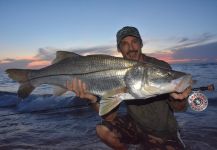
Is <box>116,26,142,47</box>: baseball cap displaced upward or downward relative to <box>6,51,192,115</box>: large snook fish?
upward

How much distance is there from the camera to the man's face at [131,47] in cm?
499

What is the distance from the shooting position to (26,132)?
794 cm

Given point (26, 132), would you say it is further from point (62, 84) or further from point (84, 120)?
point (62, 84)

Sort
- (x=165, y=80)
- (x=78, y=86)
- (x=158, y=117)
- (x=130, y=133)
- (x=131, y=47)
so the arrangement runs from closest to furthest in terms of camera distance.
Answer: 1. (x=165, y=80)
2. (x=78, y=86)
3. (x=158, y=117)
4. (x=131, y=47)
5. (x=130, y=133)

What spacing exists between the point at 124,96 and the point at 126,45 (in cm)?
148

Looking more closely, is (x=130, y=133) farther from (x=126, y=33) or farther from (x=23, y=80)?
(x=23, y=80)

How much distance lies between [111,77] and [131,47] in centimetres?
129

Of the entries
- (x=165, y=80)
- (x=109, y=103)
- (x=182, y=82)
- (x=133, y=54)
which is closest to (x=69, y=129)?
(x=133, y=54)

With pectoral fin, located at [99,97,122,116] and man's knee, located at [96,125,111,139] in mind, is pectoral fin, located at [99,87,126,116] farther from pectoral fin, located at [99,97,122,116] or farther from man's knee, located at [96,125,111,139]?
man's knee, located at [96,125,111,139]

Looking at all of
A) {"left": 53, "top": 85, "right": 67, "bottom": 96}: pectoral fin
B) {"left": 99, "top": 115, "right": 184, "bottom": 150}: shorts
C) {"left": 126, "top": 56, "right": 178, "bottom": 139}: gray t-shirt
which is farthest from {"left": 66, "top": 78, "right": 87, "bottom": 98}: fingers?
{"left": 126, "top": 56, "right": 178, "bottom": 139}: gray t-shirt

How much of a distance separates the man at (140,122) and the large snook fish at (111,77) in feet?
2.21

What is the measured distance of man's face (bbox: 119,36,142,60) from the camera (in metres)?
4.99

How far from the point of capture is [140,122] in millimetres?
5070

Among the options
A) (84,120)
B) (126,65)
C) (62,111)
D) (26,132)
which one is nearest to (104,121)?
(126,65)
